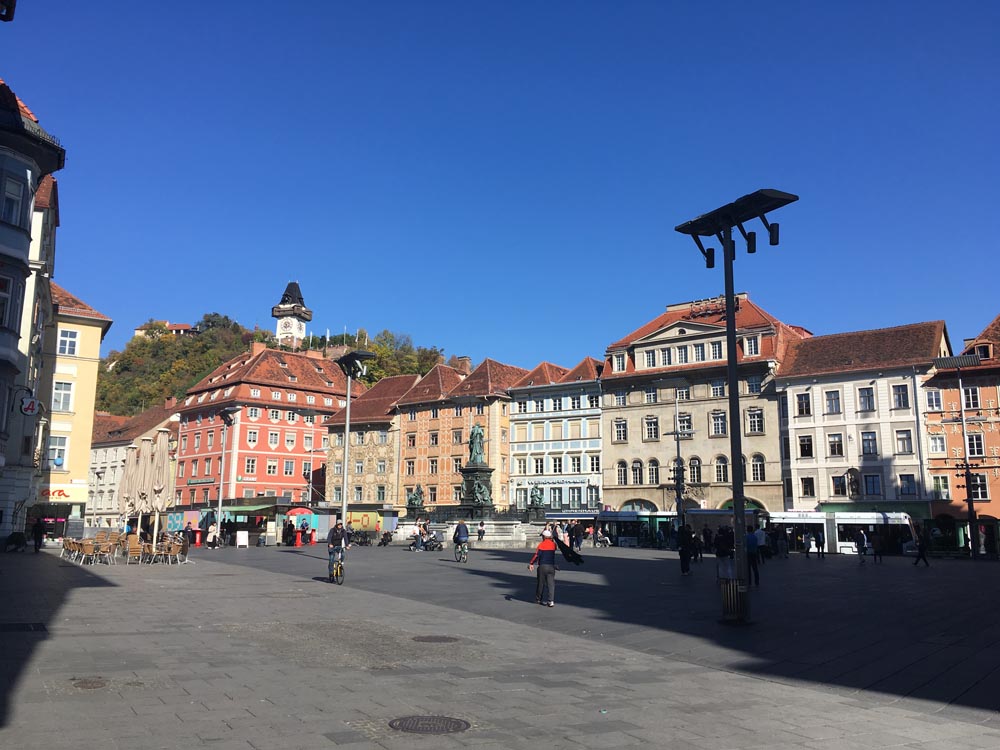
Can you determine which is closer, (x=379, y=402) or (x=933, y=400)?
(x=933, y=400)

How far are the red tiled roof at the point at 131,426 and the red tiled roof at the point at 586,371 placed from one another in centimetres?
4579

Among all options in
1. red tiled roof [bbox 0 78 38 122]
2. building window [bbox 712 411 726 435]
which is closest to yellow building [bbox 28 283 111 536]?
red tiled roof [bbox 0 78 38 122]

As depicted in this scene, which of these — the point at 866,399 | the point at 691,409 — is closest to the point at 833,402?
the point at 866,399

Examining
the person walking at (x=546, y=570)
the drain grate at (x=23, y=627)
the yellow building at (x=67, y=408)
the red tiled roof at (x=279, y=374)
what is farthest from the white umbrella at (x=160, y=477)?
the red tiled roof at (x=279, y=374)

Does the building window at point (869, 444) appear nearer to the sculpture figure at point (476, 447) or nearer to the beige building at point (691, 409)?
the beige building at point (691, 409)

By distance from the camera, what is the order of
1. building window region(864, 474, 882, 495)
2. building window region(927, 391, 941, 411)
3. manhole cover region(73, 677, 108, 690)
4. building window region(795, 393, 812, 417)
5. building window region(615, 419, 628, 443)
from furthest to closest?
building window region(615, 419, 628, 443)
building window region(795, 393, 812, 417)
building window region(864, 474, 882, 495)
building window region(927, 391, 941, 411)
manhole cover region(73, 677, 108, 690)

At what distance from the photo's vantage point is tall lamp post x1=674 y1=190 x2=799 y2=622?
556 inches

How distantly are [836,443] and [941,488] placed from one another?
696 cm

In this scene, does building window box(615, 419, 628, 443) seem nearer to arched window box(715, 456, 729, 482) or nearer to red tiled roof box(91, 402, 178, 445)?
arched window box(715, 456, 729, 482)

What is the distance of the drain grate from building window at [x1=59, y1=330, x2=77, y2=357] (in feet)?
136

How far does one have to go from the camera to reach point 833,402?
187 ft

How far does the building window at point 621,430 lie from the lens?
65938 millimetres

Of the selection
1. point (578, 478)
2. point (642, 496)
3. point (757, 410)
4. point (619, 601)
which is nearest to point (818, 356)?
point (757, 410)

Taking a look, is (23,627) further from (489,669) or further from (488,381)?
(488,381)
